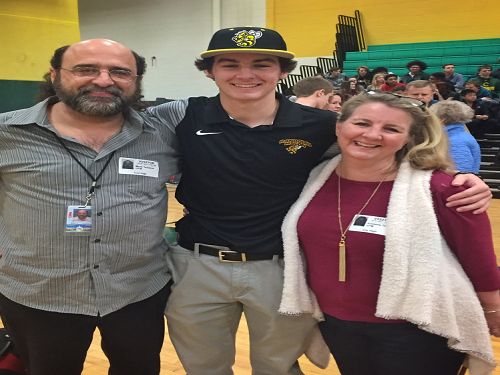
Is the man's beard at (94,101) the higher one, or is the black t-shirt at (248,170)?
the man's beard at (94,101)

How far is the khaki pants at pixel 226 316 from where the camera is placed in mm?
1958

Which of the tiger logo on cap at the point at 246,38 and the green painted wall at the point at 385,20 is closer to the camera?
the tiger logo on cap at the point at 246,38

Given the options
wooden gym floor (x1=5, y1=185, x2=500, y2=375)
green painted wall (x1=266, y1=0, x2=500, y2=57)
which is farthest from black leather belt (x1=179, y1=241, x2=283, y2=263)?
green painted wall (x1=266, y1=0, x2=500, y2=57)

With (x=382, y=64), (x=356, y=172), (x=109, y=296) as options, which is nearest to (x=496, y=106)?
(x=382, y=64)

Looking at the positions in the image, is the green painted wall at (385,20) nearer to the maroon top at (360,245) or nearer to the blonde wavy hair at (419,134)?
the blonde wavy hair at (419,134)

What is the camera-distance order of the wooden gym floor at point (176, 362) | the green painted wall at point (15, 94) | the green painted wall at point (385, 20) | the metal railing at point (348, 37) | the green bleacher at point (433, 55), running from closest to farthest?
the wooden gym floor at point (176, 362)
the green painted wall at point (15, 94)
the green bleacher at point (433, 55)
the green painted wall at point (385, 20)
the metal railing at point (348, 37)

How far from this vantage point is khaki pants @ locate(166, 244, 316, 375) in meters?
1.96

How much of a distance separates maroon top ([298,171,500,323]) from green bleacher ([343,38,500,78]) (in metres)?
10.8

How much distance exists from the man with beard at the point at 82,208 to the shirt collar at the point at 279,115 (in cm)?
23

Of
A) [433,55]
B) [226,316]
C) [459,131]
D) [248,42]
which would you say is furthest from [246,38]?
[433,55]

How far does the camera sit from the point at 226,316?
205 centimetres

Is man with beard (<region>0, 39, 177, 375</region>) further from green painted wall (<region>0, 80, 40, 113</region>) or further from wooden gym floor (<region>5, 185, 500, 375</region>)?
green painted wall (<region>0, 80, 40, 113</region>)

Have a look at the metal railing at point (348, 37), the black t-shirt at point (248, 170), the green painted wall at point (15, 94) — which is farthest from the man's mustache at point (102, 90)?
the metal railing at point (348, 37)

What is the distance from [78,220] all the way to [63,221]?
6cm
